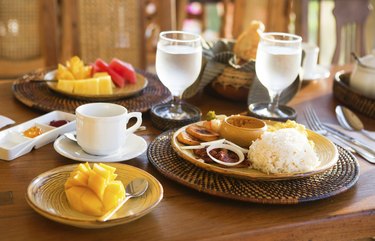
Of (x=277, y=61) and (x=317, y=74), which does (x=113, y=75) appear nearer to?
(x=277, y=61)

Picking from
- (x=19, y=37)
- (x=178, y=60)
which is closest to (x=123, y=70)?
(x=178, y=60)

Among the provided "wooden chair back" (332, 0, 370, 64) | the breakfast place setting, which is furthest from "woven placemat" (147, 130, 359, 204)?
"wooden chair back" (332, 0, 370, 64)

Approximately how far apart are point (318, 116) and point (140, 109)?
479 millimetres

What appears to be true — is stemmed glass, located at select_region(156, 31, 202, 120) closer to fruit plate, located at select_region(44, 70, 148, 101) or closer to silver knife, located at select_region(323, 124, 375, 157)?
fruit plate, located at select_region(44, 70, 148, 101)

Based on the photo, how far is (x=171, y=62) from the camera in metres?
1.24

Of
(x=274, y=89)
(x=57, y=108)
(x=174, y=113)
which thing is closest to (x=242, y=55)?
(x=274, y=89)

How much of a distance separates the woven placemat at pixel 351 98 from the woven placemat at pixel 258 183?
418mm

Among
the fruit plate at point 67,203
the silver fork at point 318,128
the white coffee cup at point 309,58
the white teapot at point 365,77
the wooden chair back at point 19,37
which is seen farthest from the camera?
the wooden chair back at point 19,37

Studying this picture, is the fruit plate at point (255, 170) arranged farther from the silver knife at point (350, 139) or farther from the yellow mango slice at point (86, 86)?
the yellow mango slice at point (86, 86)

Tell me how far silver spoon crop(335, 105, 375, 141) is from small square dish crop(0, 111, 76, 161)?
0.69 meters

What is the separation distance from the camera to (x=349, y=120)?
137 centimetres

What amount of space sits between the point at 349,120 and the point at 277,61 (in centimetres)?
27

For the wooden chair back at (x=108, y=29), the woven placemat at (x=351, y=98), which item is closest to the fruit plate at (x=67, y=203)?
the woven placemat at (x=351, y=98)

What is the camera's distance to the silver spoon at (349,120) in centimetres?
133
